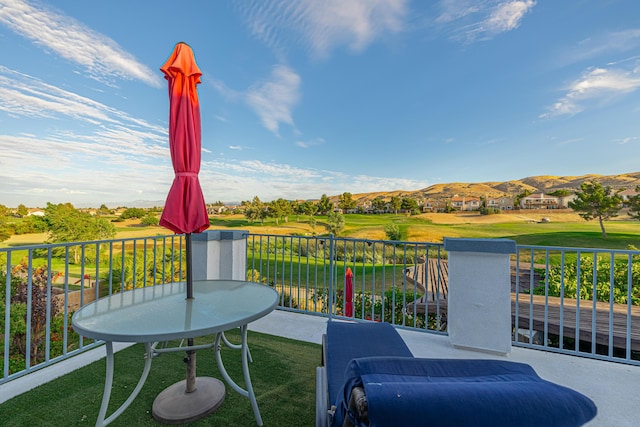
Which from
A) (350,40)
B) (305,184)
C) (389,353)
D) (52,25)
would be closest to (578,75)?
(350,40)

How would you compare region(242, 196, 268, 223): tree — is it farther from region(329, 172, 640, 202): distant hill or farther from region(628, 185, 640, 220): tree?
region(628, 185, 640, 220): tree

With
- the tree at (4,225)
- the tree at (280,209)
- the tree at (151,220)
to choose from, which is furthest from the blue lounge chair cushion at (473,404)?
the tree at (4,225)

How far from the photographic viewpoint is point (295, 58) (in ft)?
44.7

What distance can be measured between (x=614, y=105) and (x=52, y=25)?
939 inches

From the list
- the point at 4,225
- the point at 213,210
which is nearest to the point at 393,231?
the point at 213,210

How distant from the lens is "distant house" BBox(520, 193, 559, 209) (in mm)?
16161

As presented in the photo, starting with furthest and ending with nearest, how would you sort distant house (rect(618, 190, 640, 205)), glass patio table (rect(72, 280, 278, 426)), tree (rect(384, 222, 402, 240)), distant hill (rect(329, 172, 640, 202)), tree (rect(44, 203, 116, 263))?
1. tree (rect(44, 203, 116, 263))
2. tree (rect(384, 222, 402, 240))
3. distant hill (rect(329, 172, 640, 202))
4. distant house (rect(618, 190, 640, 205))
5. glass patio table (rect(72, 280, 278, 426))

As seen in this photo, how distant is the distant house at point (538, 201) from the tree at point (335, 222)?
14.1 meters

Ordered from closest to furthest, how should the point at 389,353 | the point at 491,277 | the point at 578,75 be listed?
the point at 389,353 < the point at 491,277 < the point at 578,75

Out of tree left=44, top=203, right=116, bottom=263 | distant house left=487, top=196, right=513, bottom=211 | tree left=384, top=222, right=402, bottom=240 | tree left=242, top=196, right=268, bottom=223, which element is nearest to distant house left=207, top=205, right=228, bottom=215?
tree left=242, top=196, right=268, bottom=223

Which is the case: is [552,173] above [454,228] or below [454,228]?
above

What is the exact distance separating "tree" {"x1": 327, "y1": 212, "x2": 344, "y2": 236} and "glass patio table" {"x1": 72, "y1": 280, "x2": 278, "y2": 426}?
2291 centimetres

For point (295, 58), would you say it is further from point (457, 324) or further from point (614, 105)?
point (614, 105)

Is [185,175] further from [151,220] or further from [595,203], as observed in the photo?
[595,203]
